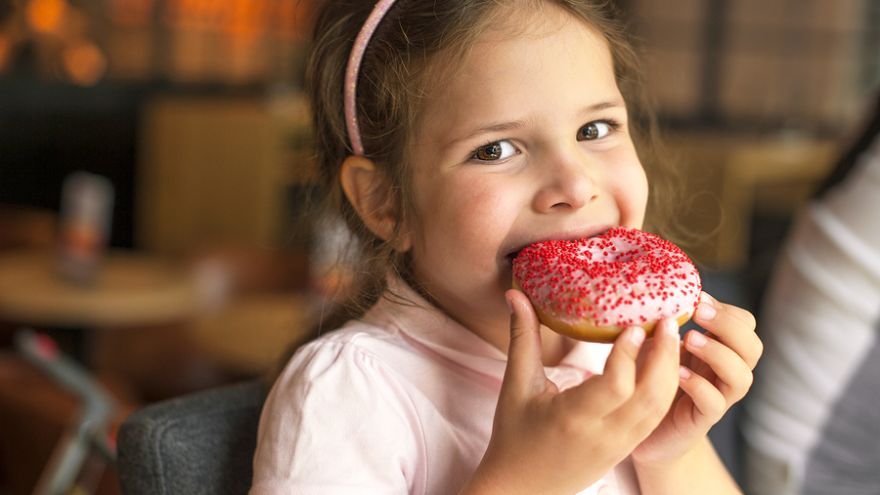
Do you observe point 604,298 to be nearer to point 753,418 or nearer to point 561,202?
point 561,202

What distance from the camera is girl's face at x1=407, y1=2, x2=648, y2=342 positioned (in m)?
1.03

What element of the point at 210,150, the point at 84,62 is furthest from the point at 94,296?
the point at 84,62

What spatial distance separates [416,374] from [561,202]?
243 mm

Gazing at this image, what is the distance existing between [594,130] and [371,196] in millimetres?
262

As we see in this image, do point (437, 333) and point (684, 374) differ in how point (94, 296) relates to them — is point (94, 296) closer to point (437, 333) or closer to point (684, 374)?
point (437, 333)

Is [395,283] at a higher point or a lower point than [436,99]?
lower

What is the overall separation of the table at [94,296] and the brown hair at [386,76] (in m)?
2.36

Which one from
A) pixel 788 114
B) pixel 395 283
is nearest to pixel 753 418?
pixel 395 283

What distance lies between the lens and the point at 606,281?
97cm

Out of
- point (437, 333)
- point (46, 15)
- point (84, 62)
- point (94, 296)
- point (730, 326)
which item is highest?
point (730, 326)

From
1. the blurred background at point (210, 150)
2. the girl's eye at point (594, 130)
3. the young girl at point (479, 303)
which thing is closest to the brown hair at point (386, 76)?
the young girl at point (479, 303)

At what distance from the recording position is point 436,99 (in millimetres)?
1082

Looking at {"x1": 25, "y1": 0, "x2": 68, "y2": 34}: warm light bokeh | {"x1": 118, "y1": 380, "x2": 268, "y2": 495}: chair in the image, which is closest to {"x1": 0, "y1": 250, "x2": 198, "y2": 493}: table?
{"x1": 118, "y1": 380, "x2": 268, "y2": 495}: chair

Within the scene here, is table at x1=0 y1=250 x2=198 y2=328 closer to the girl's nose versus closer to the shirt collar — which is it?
the shirt collar
